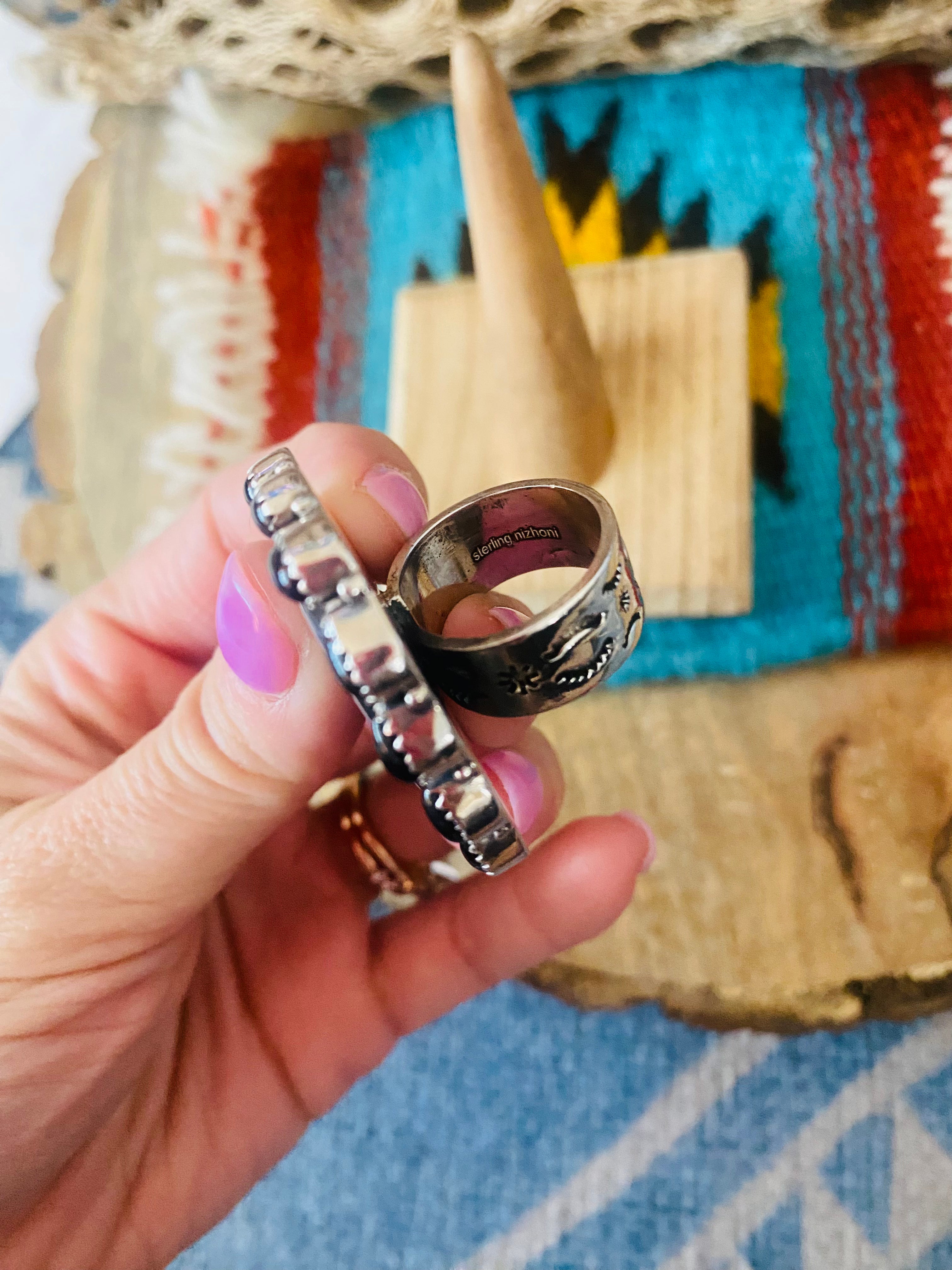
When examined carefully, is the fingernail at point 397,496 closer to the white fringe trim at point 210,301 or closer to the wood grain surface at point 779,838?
the wood grain surface at point 779,838

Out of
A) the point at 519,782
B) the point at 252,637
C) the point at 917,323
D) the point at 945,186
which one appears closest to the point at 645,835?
the point at 519,782

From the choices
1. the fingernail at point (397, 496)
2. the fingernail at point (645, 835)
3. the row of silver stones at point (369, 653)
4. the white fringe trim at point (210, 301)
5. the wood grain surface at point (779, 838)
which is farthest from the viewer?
the white fringe trim at point (210, 301)

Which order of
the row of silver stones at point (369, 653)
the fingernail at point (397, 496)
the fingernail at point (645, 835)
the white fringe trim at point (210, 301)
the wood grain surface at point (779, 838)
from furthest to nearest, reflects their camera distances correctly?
the white fringe trim at point (210, 301) < the wood grain surface at point (779, 838) < the fingernail at point (645, 835) < the fingernail at point (397, 496) < the row of silver stones at point (369, 653)

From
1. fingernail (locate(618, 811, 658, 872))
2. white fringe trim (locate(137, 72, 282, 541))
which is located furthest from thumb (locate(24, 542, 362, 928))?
white fringe trim (locate(137, 72, 282, 541))

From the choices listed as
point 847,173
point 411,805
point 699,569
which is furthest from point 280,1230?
point 847,173

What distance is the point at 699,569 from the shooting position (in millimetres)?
771

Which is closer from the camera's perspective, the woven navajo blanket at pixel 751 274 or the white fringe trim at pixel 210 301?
the woven navajo blanket at pixel 751 274

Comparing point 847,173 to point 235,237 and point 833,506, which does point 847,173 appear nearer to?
point 833,506

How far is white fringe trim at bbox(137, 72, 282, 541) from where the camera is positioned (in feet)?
3.25

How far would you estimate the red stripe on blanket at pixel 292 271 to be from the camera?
3.26 feet

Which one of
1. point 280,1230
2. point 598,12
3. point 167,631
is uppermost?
point 598,12

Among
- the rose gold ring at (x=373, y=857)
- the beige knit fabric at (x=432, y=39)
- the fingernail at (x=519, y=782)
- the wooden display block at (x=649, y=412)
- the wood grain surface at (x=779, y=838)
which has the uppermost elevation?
the beige knit fabric at (x=432, y=39)

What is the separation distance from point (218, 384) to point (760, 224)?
52cm

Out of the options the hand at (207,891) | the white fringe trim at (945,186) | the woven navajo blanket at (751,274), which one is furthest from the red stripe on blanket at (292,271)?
the white fringe trim at (945,186)
